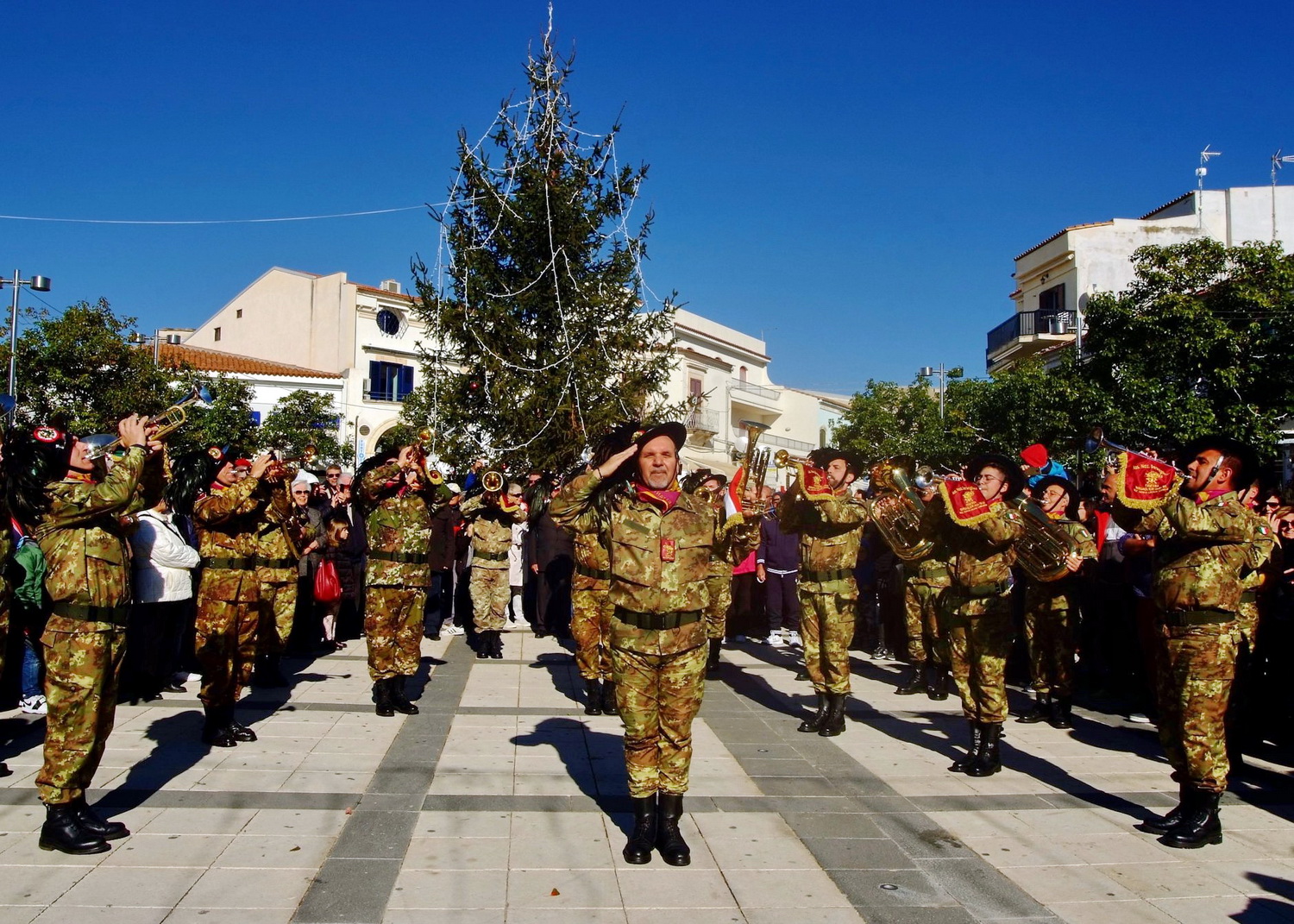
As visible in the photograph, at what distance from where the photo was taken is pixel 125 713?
7777 mm

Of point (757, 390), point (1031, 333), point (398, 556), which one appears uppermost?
point (757, 390)

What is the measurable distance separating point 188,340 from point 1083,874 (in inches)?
2046

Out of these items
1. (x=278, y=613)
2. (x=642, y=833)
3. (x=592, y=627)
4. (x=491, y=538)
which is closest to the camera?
(x=642, y=833)

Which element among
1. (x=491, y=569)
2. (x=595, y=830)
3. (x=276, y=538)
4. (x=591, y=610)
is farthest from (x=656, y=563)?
(x=491, y=569)

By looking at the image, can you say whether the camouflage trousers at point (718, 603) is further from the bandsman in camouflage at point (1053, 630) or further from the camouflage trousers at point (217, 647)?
the camouflage trousers at point (217, 647)

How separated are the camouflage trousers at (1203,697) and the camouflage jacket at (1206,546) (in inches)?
6.1

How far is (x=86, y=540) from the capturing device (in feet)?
16.2

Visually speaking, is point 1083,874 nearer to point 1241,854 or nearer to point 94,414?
point 1241,854

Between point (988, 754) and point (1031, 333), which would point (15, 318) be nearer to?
point (988, 754)

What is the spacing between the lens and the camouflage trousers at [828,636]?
7.61 metres

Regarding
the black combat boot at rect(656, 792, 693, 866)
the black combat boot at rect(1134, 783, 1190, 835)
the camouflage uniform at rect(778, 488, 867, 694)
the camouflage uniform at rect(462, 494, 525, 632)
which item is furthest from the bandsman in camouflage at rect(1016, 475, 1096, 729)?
the camouflage uniform at rect(462, 494, 525, 632)

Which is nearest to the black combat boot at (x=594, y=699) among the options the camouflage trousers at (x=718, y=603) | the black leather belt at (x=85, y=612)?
the camouflage trousers at (x=718, y=603)

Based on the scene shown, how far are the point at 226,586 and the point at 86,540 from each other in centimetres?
191

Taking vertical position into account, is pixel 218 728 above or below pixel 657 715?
below
